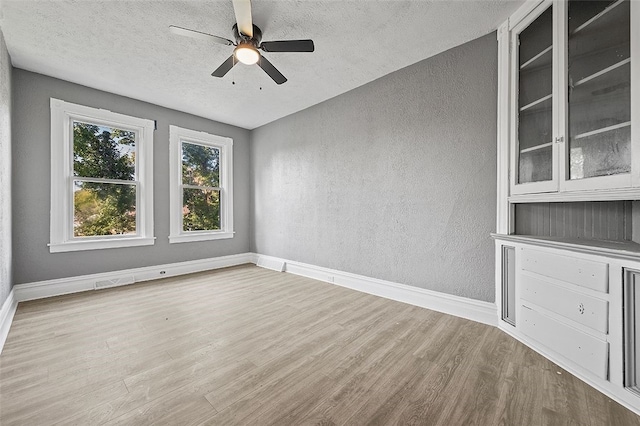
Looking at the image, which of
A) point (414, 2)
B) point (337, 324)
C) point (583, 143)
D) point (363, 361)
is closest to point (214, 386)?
point (363, 361)

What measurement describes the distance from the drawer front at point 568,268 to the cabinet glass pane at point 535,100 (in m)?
0.62

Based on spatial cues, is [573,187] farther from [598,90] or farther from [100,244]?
[100,244]

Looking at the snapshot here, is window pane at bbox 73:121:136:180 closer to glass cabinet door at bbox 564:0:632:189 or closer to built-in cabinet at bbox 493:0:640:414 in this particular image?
built-in cabinet at bbox 493:0:640:414

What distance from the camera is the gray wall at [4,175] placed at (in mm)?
2400

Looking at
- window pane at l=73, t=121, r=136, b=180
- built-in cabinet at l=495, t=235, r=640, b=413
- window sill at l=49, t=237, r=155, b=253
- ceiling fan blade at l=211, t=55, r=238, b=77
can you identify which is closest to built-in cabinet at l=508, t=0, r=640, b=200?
built-in cabinet at l=495, t=235, r=640, b=413

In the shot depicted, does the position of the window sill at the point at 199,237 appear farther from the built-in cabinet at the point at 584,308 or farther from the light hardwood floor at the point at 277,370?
the built-in cabinet at the point at 584,308

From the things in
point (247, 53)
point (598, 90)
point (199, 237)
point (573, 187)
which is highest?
point (247, 53)

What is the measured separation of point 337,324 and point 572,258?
6.21ft

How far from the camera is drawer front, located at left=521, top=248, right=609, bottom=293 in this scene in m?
1.61

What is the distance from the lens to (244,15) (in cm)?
197

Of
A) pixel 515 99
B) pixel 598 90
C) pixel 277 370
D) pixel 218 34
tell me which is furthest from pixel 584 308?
pixel 218 34

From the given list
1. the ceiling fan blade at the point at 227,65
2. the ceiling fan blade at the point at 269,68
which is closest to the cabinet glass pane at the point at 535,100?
the ceiling fan blade at the point at 269,68

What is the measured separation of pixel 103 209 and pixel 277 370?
371cm

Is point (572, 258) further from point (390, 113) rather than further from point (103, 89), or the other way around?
point (103, 89)
